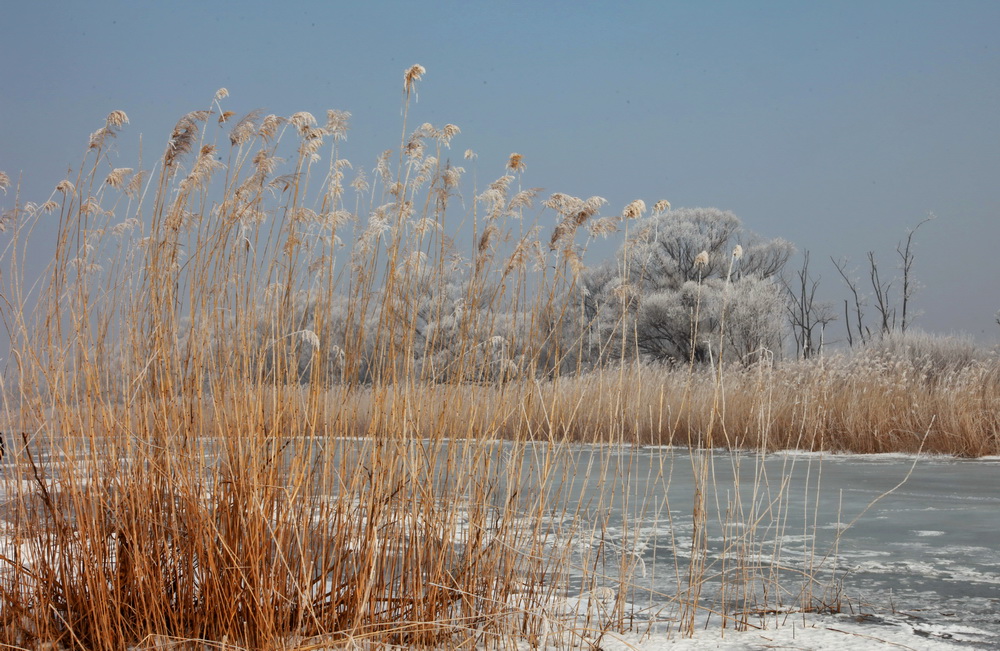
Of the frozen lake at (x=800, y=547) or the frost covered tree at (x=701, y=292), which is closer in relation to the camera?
the frozen lake at (x=800, y=547)

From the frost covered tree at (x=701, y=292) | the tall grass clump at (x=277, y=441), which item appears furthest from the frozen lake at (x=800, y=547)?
the frost covered tree at (x=701, y=292)

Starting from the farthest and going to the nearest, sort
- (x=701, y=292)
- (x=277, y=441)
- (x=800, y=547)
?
(x=701, y=292) → (x=800, y=547) → (x=277, y=441)

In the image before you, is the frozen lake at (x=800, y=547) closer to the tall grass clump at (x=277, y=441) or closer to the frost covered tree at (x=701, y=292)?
the tall grass clump at (x=277, y=441)

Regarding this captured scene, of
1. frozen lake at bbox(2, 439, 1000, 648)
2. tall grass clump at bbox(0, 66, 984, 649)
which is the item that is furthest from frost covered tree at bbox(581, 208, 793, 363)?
tall grass clump at bbox(0, 66, 984, 649)

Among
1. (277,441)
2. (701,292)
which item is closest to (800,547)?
(277,441)

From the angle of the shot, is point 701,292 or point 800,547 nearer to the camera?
point 800,547

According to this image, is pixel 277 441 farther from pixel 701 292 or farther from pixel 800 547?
pixel 701 292

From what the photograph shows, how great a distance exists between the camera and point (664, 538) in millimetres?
4188

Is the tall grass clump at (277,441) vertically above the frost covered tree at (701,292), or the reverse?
the frost covered tree at (701,292)

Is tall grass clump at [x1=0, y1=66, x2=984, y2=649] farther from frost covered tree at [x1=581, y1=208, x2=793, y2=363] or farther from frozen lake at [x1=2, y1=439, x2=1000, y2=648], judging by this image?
frost covered tree at [x1=581, y1=208, x2=793, y2=363]

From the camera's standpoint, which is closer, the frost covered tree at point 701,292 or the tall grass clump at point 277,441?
the tall grass clump at point 277,441

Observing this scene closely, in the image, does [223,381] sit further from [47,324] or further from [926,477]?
[926,477]

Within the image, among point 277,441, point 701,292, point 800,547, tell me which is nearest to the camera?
point 277,441

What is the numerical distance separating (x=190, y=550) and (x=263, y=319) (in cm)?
63
